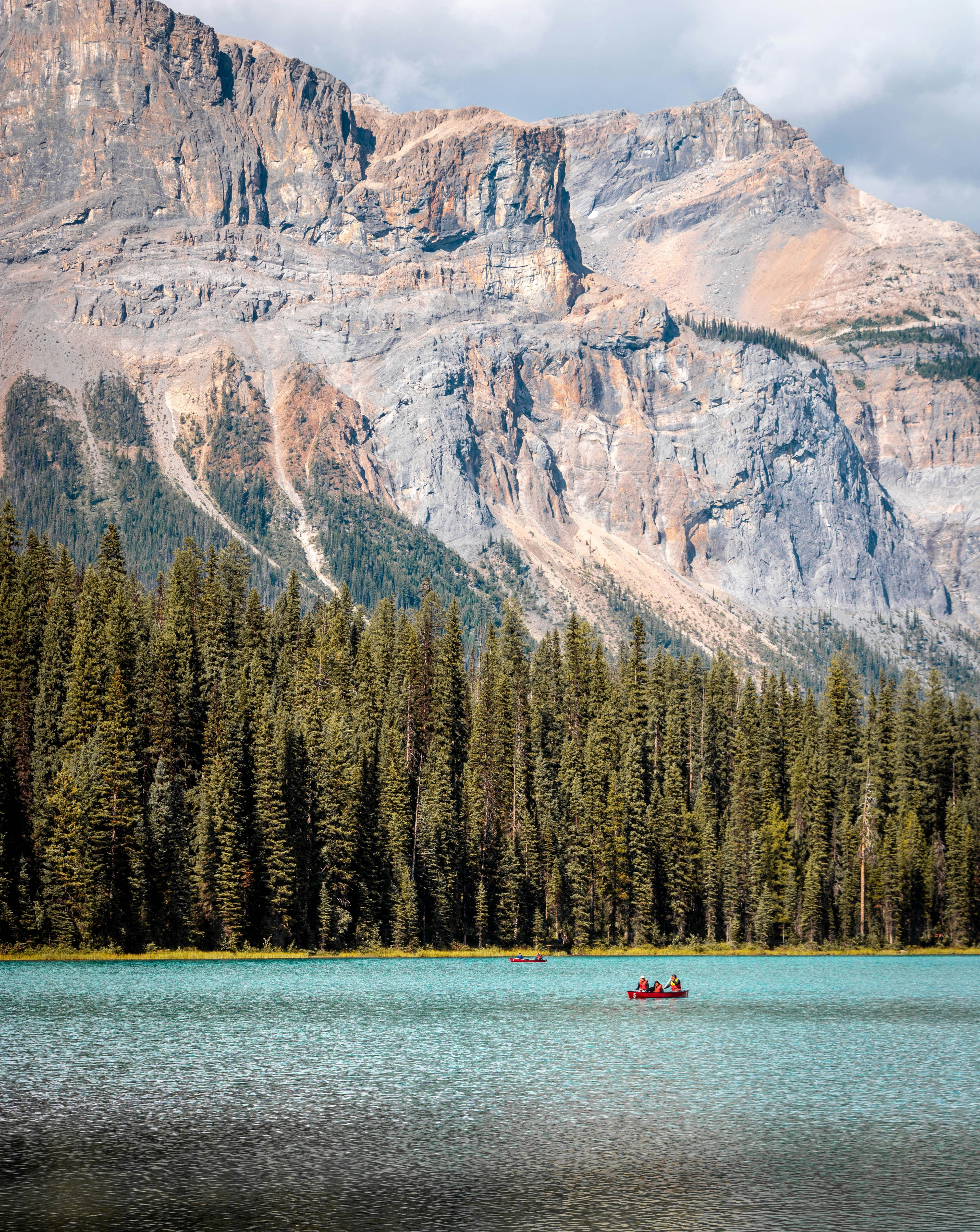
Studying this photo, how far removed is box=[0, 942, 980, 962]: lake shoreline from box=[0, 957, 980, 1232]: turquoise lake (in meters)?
10.2

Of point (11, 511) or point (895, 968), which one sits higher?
point (11, 511)

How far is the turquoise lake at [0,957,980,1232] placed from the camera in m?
27.5

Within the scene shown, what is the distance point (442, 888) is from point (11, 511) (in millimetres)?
49467

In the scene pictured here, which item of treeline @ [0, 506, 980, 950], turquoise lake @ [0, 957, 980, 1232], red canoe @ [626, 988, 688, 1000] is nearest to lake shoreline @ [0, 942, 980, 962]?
treeline @ [0, 506, 980, 950]

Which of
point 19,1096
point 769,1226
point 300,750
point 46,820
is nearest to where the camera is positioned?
point 769,1226

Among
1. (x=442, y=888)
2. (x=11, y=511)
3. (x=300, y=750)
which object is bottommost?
(x=442, y=888)

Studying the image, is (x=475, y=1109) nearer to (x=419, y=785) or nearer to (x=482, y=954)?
(x=482, y=954)

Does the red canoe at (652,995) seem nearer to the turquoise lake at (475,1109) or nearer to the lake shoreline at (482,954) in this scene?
the turquoise lake at (475,1109)

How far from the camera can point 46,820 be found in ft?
274

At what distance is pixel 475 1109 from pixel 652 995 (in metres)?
32.9

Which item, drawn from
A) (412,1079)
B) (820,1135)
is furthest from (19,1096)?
(820,1135)

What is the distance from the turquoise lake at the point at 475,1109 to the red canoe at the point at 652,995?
0.41 metres

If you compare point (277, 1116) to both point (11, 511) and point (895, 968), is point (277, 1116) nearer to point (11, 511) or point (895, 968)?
point (895, 968)

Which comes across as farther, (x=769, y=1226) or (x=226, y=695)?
(x=226, y=695)
